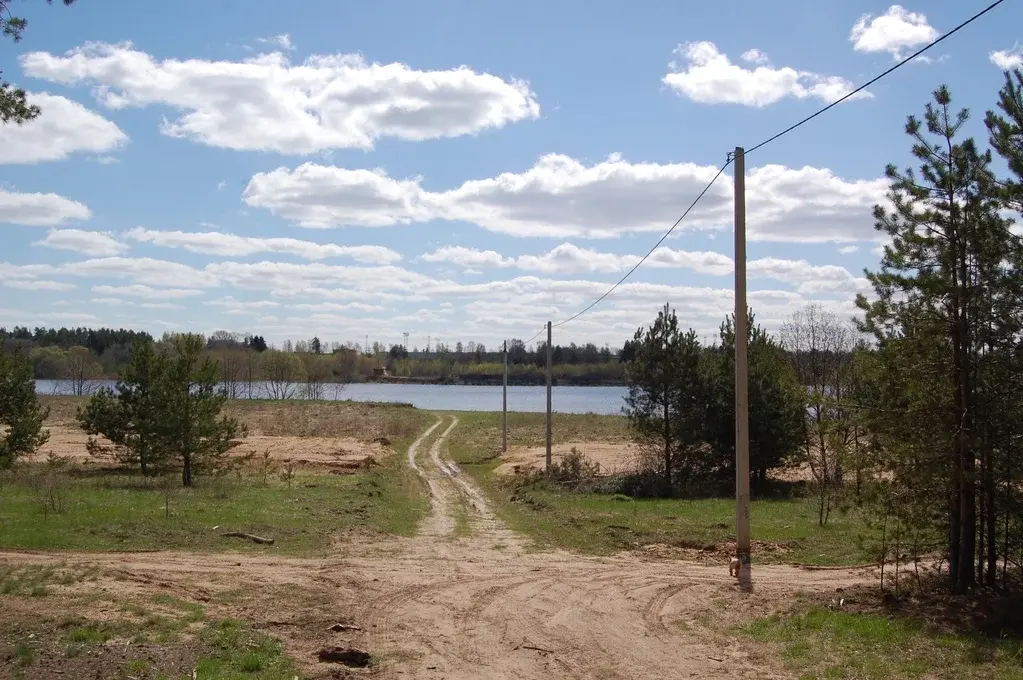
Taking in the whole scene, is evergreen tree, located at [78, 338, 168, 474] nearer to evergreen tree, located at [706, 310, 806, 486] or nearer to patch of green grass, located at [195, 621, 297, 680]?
evergreen tree, located at [706, 310, 806, 486]

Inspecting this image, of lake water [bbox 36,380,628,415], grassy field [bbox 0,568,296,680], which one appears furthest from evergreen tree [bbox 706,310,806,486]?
lake water [bbox 36,380,628,415]

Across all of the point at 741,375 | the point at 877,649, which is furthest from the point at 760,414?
the point at 877,649

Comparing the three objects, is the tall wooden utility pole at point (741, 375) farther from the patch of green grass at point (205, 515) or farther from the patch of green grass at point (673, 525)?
the patch of green grass at point (205, 515)

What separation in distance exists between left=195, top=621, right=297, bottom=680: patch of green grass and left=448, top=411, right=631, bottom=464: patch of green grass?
107ft

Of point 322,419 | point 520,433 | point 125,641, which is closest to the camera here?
point 125,641

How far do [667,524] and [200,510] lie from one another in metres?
11.4

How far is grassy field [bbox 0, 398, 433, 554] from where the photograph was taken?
16.2 m

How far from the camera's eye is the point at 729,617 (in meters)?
11.0

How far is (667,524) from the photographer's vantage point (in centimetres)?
2003

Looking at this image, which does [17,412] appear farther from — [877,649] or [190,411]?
[877,649]

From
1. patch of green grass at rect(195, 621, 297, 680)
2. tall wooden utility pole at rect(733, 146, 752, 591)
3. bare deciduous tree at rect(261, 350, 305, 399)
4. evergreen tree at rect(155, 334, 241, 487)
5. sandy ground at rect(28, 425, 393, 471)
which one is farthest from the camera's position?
bare deciduous tree at rect(261, 350, 305, 399)

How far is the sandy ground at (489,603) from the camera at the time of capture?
896 centimetres

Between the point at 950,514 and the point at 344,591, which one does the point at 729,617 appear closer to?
the point at 950,514

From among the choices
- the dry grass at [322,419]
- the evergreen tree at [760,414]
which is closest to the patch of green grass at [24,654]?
the evergreen tree at [760,414]
